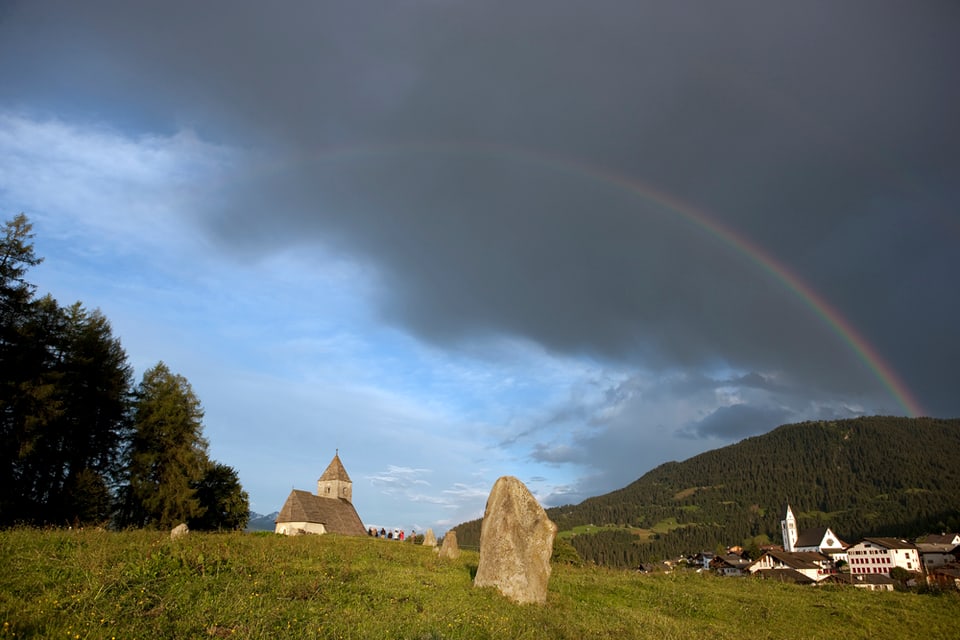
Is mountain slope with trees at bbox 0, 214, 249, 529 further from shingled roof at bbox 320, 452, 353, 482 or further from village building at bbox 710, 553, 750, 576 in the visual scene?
village building at bbox 710, 553, 750, 576

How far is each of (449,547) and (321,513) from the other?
50.6m

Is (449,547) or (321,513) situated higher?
(321,513)

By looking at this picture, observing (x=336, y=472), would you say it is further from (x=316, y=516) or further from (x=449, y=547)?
(x=449, y=547)

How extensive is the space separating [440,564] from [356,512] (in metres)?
66.0

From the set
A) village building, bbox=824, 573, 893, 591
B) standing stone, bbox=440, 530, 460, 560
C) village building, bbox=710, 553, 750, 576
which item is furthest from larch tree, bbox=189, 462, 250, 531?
village building, bbox=710, 553, 750, 576

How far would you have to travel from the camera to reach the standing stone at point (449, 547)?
25.3 metres

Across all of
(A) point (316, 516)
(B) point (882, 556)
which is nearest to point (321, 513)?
(A) point (316, 516)

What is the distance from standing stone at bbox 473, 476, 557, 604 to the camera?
1670 centimetres

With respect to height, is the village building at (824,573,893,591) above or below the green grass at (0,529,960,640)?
below

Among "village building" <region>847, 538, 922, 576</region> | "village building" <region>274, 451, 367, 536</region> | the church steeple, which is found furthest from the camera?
"village building" <region>847, 538, 922, 576</region>

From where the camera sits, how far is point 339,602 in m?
12.9

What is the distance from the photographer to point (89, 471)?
35.2m

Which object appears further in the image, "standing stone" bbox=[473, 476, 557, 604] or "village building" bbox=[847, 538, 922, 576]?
"village building" bbox=[847, 538, 922, 576]

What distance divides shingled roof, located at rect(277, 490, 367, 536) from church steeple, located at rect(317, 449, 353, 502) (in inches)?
384
